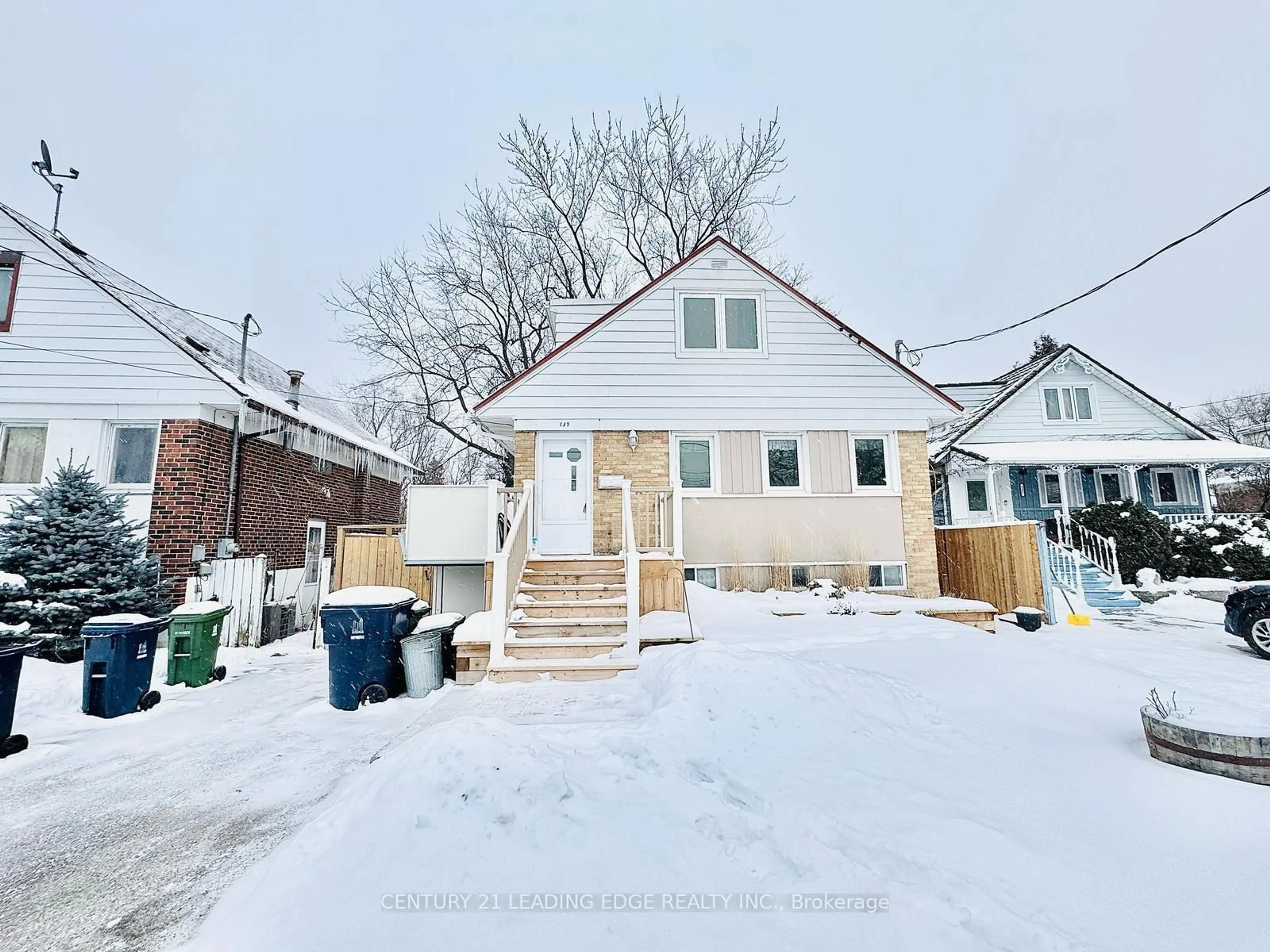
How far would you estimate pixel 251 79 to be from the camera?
21.3m

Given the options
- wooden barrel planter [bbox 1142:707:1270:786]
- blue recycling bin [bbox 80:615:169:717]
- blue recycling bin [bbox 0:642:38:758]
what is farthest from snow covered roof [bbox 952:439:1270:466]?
blue recycling bin [bbox 0:642:38:758]

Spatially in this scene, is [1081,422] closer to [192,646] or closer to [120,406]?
[192,646]

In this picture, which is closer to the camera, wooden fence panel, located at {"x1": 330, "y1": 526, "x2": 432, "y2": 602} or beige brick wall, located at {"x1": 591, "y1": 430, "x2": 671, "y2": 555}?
beige brick wall, located at {"x1": 591, "y1": 430, "x2": 671, "y2": 555}

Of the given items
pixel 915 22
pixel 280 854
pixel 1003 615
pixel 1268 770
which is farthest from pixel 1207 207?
pixel 280 854

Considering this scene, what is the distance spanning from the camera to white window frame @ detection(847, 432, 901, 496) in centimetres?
1024

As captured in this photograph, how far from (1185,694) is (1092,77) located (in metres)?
14.7

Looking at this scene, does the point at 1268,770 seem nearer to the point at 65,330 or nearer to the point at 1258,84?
the point at 1258,84

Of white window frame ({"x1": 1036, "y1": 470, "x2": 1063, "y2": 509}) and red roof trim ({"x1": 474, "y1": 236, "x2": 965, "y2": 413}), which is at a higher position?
red roof trim ({"x1": 474, "y1": 236, "x2": 965, "y2": 413})

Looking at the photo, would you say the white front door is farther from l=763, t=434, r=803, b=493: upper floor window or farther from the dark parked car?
the dark parked car

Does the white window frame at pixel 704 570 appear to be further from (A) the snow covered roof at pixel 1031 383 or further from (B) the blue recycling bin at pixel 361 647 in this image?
(A) the snow covered roof at pixel 1031 383

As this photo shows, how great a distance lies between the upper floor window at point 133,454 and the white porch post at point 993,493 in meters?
20.2

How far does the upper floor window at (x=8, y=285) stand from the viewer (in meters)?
9.68

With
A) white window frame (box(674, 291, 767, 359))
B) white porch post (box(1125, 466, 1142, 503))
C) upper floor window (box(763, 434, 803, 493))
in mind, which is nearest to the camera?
upper floor window (box(763, 434, 803, 493))

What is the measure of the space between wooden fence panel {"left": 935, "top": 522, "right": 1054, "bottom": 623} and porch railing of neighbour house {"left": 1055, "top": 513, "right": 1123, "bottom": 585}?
113 inches
